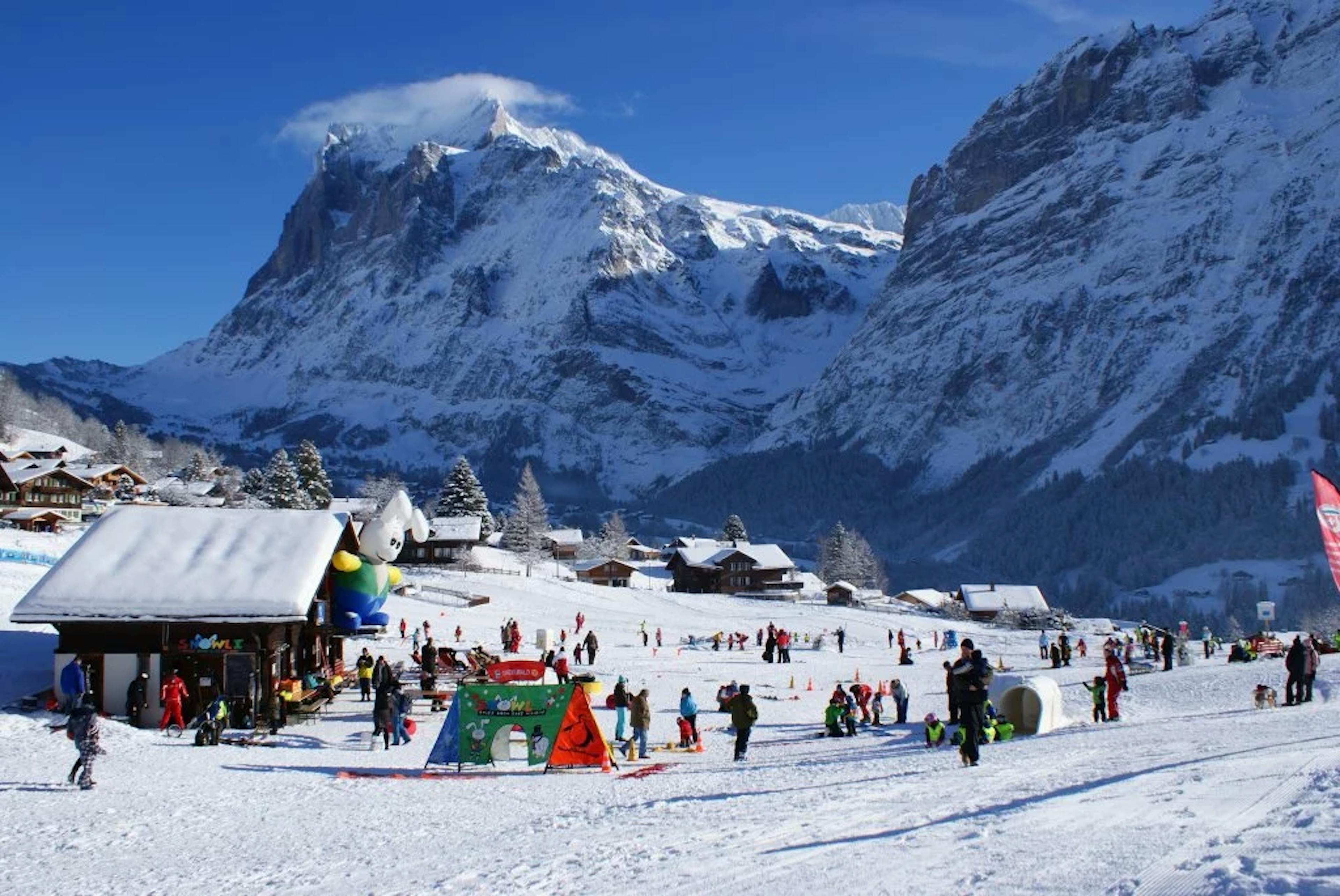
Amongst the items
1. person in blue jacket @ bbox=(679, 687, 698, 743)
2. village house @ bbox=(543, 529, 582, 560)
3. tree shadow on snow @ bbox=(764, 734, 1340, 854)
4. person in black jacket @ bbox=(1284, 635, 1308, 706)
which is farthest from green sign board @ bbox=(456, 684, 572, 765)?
village house @ bbox=(543, 529, 582, 560)

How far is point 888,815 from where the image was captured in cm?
1094

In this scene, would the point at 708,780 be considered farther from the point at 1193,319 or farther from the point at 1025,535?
the point at 1193,319

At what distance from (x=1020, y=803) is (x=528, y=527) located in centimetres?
8891

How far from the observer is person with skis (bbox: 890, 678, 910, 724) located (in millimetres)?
24078

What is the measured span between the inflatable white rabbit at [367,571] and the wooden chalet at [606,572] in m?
60.9

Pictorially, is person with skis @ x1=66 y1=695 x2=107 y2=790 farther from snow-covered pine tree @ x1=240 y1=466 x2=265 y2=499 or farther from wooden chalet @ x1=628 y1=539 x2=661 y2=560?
wooden chalet @ x1=628 y1=539 x2=661 y2=560

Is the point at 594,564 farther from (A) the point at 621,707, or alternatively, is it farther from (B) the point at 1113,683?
(B) the point at 1113,683

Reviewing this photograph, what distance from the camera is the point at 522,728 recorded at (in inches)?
698

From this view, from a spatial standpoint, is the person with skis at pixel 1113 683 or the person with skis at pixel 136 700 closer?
the person with skis at pixel 136 700

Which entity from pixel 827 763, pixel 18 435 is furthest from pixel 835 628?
pixel 18 435

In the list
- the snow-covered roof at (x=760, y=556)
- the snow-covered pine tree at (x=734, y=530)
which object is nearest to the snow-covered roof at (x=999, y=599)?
the snow-covered roof at (x=760, y=556)

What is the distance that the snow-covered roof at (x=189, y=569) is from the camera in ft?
73.8

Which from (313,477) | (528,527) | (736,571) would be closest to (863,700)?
(736,571)

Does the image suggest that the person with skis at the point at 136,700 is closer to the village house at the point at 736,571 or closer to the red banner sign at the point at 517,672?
the red banner sign at the point at 517,672
